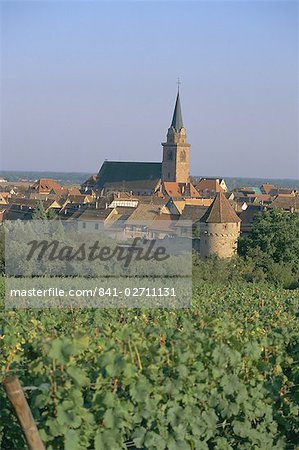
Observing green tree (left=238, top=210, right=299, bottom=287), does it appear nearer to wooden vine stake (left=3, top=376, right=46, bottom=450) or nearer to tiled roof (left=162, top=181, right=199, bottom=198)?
wooden vine stake (left=3, top=376, right=46, bottom=450)

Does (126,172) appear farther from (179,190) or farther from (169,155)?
(179,190)

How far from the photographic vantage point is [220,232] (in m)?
45.0

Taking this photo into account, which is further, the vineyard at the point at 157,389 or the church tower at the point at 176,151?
the church tower at the point at 176,151

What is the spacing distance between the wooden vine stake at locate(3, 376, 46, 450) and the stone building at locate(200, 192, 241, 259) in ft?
132

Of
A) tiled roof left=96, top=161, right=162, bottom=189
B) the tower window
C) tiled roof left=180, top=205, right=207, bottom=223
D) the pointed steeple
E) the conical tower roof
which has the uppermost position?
the pointed steeple

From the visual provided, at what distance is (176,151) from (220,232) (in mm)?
62539

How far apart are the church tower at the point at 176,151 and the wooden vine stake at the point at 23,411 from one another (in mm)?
102538

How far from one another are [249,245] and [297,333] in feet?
109

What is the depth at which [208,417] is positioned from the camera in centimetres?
550

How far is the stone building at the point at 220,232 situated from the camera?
148 feet

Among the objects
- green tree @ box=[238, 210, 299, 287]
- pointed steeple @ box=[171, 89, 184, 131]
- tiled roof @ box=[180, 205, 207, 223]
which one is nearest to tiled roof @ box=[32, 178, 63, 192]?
pointed steeple @ box=[171, 89, 184, 131]

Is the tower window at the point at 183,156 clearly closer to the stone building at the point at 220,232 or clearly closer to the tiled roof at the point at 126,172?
the tiled roof at the point at 126,172

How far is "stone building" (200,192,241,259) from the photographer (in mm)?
45031

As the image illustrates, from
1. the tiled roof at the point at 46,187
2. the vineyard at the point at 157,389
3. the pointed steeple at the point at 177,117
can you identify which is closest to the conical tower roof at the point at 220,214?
the vineyard at the point at 157,389
